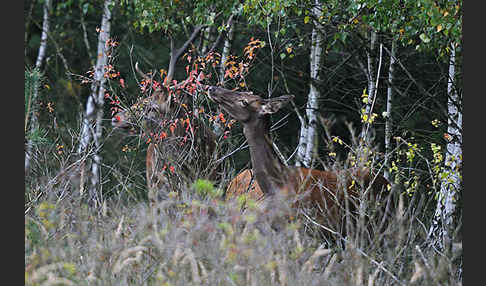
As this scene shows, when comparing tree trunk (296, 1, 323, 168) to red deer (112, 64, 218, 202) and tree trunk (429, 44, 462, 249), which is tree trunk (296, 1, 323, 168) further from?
tree trunk (429, 44, 462, 249)

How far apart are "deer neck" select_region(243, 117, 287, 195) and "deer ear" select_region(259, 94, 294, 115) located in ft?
0.47

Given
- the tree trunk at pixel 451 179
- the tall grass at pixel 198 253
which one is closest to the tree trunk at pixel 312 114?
the tree trunk at pixel 451 179

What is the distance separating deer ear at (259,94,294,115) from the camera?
275 inches

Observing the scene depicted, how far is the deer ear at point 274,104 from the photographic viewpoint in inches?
275

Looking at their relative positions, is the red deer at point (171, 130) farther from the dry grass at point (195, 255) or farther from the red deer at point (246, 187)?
the dry grass at point (195, 255)

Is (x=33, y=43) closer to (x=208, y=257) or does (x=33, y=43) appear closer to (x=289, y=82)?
(x=289, y=82)

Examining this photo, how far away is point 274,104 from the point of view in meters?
7.03

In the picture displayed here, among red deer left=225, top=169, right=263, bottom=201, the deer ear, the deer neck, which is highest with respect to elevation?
the deer ear

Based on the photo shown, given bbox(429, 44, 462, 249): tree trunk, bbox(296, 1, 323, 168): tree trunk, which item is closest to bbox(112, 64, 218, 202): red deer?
bbox(296, 1, 323, 168): tree trunk

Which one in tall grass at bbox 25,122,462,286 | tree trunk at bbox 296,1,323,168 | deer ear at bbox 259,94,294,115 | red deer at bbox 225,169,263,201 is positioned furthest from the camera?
tree trunk at bbox 296,1,323,168

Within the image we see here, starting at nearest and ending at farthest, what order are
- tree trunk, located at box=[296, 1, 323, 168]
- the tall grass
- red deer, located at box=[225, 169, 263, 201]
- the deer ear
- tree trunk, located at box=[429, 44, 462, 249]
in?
the tall grass, tree trunk, located at box=[429, 44, 462, 249], the deer ear, red deer, located at box=[225, 169, 263, 201], tree trunk, located at box=[296, 1, 323, 168]

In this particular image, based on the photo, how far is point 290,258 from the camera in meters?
4.63

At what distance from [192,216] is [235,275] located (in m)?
0.79

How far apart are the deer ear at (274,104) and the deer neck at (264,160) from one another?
0.47ft
